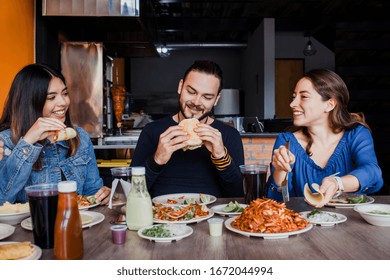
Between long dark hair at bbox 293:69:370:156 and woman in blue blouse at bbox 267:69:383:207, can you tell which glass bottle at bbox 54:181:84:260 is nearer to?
woman in blue blouse at bbox 267:69:383:207

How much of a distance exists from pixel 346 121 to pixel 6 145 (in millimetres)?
1844

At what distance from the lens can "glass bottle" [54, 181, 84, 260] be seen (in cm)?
111

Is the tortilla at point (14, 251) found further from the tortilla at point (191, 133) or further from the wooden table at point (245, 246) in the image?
the tortilla at point (191, 133)

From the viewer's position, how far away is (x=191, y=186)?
233 cm

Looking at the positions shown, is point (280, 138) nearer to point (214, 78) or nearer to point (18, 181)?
point (214, 78)

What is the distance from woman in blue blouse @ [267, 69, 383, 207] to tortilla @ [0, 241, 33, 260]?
1328 millimetres

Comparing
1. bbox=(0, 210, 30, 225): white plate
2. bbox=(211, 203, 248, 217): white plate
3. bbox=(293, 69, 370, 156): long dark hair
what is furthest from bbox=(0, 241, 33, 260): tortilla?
bbox=(293, 69, 370, 156): long dark hair

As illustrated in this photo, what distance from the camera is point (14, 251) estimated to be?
1087 mm

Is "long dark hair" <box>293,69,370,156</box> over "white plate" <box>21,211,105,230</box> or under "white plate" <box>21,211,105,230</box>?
over

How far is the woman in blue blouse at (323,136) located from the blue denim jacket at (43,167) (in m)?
1.03

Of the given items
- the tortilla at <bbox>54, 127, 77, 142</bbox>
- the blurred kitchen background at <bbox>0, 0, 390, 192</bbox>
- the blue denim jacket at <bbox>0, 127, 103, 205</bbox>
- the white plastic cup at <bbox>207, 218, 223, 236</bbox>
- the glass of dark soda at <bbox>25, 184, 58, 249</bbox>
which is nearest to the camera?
the glass of dark soda at <bbox>25, 184, 58, 249</bbox>

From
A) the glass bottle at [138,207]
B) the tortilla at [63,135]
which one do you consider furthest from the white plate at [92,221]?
the tortilla at [63,135]
